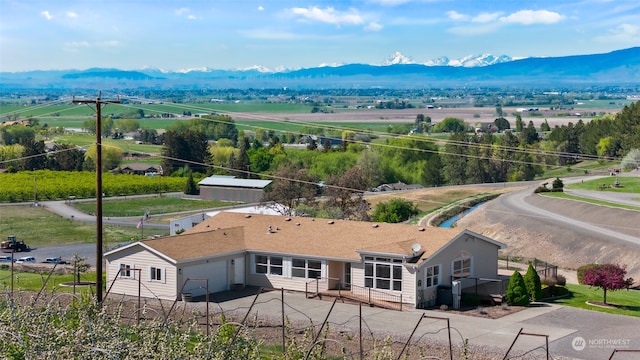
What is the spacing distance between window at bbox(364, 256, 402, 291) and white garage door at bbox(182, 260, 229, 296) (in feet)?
19.7

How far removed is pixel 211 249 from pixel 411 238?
26.4 feet

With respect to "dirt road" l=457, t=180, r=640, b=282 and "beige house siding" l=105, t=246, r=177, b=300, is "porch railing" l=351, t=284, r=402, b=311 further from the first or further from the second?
"dirt road" l=457, t=180, r=640, b=282

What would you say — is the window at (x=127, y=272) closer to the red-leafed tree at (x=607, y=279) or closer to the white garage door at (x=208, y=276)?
the white garage door at (x=208, y=276)

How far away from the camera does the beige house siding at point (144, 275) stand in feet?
123

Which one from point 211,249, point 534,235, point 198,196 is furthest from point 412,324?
point 198,196

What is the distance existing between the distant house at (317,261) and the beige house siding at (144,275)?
0.04 meters

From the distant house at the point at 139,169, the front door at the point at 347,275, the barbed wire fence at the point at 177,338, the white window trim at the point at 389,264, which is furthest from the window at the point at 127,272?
the distant house at the point at 139,169

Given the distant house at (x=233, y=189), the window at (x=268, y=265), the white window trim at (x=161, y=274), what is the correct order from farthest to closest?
the distant house at (x=233, y=189) < the window at (x=268, y=265) < the white window trim at (x=161, y=274)

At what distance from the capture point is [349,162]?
133m

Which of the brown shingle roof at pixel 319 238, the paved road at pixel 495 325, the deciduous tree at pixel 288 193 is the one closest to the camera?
the paved road at pixel 495 325

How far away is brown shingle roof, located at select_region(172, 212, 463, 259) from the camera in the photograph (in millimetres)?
38125

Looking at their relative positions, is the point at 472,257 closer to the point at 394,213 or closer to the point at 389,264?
the point at 389,264

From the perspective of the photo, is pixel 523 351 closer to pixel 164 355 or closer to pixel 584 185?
pixel 164 355

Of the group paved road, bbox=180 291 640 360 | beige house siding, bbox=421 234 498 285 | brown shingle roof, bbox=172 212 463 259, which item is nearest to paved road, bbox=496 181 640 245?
beige house siding, bbox=421 234 498 285
